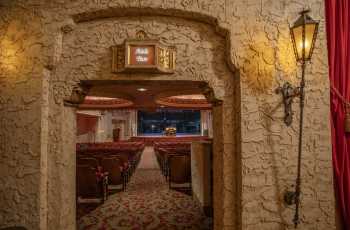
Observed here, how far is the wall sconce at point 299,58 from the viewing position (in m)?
1.58

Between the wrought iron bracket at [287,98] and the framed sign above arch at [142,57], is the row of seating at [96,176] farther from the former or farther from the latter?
the wrought iron bracket at [287,98]

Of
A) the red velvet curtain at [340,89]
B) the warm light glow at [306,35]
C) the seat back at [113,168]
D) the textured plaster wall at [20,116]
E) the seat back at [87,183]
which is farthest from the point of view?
the seat back at [113,168]

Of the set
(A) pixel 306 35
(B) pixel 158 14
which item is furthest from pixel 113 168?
(A) pixel 306 35

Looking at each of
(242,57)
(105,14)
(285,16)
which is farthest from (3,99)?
(285,16)

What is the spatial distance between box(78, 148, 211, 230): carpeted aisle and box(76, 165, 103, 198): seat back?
280mm

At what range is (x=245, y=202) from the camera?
181cm

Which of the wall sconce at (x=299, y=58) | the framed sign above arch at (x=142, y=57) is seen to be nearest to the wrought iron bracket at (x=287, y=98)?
the wall sconce at (x=299, y=58)

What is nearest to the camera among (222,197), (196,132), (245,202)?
(245,202)

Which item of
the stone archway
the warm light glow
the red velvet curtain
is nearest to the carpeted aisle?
the stone archway

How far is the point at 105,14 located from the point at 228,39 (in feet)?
3.58

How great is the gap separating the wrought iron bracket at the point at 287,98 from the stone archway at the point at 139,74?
0.37 metres

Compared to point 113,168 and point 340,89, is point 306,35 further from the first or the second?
point 113,168

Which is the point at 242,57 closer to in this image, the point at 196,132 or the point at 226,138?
the point at 226,138

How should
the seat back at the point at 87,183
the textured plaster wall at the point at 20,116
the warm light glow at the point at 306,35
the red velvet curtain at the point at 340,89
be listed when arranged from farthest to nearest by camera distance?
the seat back at the point at 87,183, the red velvet curtain at the point at 340,89, the textured plaster wall at the point at 20,116, the warm light glow at the point at 306,35
